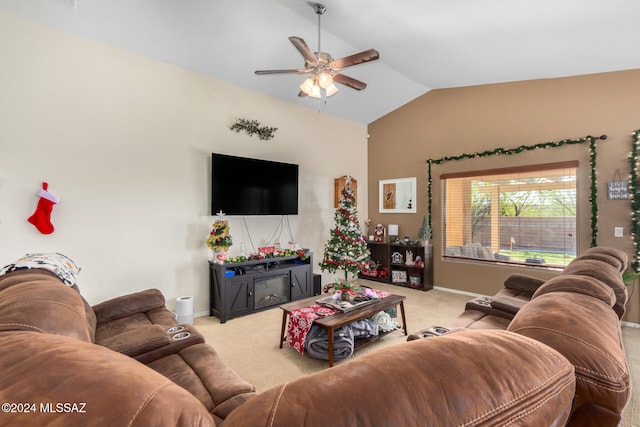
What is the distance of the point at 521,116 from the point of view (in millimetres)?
4445

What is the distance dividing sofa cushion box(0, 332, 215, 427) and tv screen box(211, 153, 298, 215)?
348cm

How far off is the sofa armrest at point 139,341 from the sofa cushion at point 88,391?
1166 millimetres

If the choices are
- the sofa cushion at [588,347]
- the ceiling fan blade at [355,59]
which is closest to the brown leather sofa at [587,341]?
the sofa cushion at [588,347]

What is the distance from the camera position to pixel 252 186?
4.32 meters

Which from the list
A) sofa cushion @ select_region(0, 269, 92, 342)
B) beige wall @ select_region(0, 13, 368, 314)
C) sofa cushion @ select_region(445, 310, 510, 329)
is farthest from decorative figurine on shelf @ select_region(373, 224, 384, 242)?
sofa cushion @ select_region(0, 269, 92, 342)

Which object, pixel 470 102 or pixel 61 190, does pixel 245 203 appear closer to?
pixel 61 190

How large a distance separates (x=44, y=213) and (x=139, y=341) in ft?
7.10

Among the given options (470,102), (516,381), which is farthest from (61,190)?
(470,102)

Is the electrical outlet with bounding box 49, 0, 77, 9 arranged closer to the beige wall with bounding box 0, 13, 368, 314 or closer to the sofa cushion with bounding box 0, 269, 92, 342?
the beige wall with bounding box 0, 13, 368, 314

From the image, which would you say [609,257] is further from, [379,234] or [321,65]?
[379,234]

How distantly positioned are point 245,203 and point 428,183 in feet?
10.9

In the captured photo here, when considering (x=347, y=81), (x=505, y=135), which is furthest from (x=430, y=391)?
(x=505, y=135)

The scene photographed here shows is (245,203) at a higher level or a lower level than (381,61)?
lower

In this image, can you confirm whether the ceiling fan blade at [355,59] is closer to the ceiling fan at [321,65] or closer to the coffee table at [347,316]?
the ceiling fan at [321,65]
